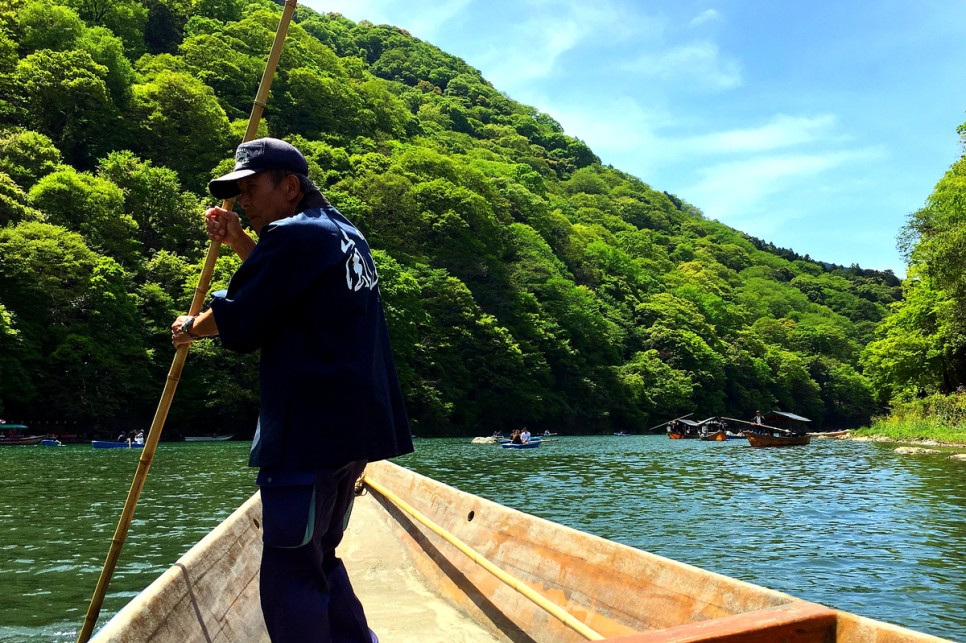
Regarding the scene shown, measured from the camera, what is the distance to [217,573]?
3.48 meters

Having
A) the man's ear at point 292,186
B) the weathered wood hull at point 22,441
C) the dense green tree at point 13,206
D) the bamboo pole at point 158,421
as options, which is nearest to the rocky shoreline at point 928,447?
the bamboo pole at point 158,421

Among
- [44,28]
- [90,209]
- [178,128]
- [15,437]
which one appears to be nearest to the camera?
[15,437]

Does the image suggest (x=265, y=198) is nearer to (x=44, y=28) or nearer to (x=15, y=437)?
(x=15, y=437)

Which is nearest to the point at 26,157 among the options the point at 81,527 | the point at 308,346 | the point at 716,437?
the point at 81,527

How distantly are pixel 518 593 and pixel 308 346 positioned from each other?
2.40m

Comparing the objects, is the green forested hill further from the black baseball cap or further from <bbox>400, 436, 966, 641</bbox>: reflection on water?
the black baseball cap

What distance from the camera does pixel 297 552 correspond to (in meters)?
2.21

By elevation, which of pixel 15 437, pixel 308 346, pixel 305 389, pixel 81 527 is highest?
pixel 308 346

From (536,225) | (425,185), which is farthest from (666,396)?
(425,185)

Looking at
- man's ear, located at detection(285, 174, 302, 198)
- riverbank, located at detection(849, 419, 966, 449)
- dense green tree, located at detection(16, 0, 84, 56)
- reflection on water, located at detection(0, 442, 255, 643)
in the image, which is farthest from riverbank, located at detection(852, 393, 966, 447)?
dense green tree, located at detection(16, 0, 84, 56)

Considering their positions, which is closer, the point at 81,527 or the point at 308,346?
the point at 308,346

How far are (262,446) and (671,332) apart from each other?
260ft

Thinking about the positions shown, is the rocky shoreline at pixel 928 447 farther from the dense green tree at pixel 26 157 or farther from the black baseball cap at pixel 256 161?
the dense green tree at pixel 26 157

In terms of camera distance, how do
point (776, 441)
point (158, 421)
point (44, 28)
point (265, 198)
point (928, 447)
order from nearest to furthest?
point (265, 198)
point (158, 421)
point (928, 447)
point (776, 441)
point (44, 28)
